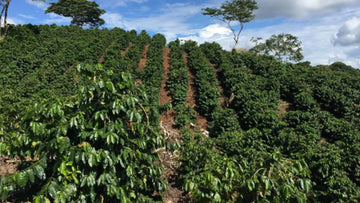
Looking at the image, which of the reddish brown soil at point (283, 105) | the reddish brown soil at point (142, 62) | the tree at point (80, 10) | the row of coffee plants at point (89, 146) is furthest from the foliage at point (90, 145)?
the tree at point (80, 10)

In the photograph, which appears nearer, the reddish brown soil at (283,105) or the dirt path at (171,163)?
the dirt path at (171,163)

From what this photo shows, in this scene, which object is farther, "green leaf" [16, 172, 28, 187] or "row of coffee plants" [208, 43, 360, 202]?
"row of coffee plants" [208, 43, 360, 202]

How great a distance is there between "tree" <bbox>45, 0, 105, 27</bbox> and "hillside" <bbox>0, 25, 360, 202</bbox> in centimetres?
1986

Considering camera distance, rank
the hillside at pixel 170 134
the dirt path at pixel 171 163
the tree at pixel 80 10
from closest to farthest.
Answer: the hillside at pixel 170 134
the dirt path at pixel 171 163
the tree at pixel 80 10

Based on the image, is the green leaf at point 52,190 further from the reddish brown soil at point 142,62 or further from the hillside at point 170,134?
the reddish brown soil at point 142,62

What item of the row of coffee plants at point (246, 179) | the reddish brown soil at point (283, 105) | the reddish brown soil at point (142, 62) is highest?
the reddish brown soil at point (142, 62)

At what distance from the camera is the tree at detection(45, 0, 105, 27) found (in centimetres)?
3192

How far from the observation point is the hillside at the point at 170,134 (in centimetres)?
251

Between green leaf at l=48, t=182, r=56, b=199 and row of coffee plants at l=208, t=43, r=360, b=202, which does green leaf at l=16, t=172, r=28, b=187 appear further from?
row of coffee plants at l=208, t=43, r=360, b=202

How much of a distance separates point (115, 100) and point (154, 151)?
1063 mm

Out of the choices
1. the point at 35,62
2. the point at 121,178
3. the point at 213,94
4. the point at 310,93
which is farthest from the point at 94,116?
the point at 35,62

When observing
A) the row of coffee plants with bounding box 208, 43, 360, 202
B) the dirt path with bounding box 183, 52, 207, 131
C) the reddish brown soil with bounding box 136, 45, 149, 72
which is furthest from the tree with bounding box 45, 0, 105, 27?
the row of coffee plants with bounding box 208, 43, 360, 202

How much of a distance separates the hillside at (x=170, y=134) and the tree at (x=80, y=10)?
1986 centimetres

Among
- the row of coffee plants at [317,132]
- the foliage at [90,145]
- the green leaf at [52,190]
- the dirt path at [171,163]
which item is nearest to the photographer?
the green leaf at [52,190]
